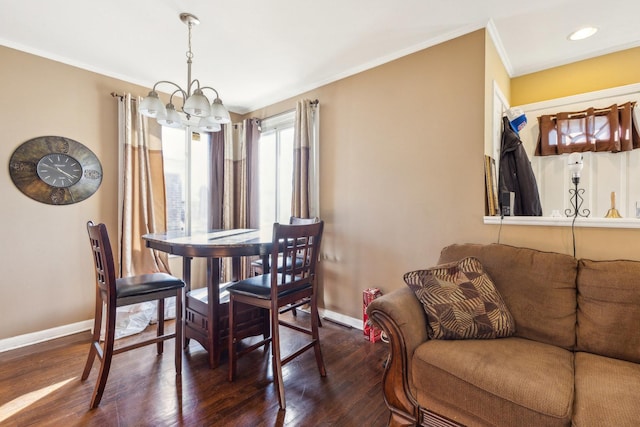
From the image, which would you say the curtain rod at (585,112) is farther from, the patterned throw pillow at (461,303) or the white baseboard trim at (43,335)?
the white baseboard trim at (43,335)

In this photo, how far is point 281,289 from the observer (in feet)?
6.10

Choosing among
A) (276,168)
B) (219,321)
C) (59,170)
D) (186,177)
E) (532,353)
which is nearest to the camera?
(532,353)

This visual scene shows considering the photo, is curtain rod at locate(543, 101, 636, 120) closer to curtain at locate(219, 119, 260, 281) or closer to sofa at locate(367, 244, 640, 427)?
sofa at locate(367, 244, 640, 427)

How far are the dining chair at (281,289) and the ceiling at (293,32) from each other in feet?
5.06

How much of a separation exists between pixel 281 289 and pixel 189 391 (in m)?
0.86

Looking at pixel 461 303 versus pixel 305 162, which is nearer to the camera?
pixel 461 303

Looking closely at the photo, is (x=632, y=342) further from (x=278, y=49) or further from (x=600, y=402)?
(x=278, y=49)

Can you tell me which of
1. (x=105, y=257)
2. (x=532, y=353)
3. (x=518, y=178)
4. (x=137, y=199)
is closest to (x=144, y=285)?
(x=105, y=257)

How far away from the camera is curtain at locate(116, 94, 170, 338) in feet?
9.57

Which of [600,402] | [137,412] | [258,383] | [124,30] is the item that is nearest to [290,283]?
[258,383]

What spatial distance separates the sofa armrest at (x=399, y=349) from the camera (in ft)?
4.92

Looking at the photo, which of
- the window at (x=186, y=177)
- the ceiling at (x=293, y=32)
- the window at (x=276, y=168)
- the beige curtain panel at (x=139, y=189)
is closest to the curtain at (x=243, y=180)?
the window at (x=276, y=168)

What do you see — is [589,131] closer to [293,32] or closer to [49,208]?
[293,32]

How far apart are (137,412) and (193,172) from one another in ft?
8.73
